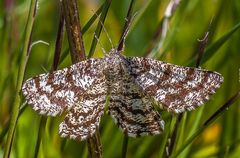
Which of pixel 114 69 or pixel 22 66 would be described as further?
pixel 114 69

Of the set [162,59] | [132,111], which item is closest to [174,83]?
[132,111]

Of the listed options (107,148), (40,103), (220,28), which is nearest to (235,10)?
(220,28)

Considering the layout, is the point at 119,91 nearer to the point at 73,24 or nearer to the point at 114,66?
the point at 114,66

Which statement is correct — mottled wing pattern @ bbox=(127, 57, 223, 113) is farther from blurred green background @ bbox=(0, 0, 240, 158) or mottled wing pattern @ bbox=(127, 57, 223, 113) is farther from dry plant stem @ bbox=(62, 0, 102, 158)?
dry plant stem @ bbox=(62, 0, 102, 158)

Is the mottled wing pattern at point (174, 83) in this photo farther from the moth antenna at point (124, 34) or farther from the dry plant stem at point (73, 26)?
the dry plant stem at point (73, 26)

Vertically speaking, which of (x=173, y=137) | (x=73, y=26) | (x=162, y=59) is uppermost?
(x=162, y=59)

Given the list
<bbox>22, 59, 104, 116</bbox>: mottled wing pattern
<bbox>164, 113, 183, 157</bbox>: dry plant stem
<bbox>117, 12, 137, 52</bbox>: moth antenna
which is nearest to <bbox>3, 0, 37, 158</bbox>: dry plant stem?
<bbox>22, 59, 104, 116</bbox>: mottled wing pattern

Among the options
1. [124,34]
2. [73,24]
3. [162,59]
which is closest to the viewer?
[73,24]

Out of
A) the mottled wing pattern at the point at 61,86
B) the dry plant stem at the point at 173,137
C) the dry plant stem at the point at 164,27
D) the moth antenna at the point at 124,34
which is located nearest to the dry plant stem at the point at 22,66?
the mottled wing pattern at the point at 61,86

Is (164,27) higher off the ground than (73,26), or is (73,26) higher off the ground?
(164,27)
